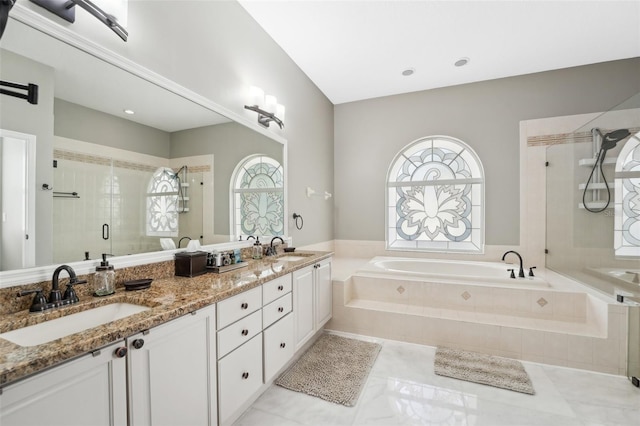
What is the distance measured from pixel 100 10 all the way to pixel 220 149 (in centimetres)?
97

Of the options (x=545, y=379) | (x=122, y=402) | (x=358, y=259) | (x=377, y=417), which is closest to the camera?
(x=122, y=402)

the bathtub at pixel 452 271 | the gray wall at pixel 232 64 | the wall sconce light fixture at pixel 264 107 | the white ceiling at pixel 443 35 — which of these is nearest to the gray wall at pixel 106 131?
the gray wall at pixel 232 64

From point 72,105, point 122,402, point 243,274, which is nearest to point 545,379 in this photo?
point 243,274

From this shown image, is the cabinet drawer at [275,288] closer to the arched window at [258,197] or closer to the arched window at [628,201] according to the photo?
the arched window at [258,197]

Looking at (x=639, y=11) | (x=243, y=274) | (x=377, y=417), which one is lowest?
(x=377, y=417)

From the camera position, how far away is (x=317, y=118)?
3973mm

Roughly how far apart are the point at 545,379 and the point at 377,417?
55.4 inches

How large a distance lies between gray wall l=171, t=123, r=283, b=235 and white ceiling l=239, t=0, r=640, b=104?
1146mm

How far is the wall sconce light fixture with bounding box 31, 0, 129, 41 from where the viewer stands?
4.04ft

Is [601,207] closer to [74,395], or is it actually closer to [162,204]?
[162,204]

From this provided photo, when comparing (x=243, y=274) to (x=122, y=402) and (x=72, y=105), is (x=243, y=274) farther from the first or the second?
(x=72, y=105)

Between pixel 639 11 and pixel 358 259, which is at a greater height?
pixel 639 11

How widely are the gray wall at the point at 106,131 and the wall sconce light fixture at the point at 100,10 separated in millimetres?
395

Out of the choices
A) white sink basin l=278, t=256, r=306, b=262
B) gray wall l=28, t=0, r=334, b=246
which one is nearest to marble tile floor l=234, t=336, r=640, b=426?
white sink basin l=278, t=256, r=306, b=262
